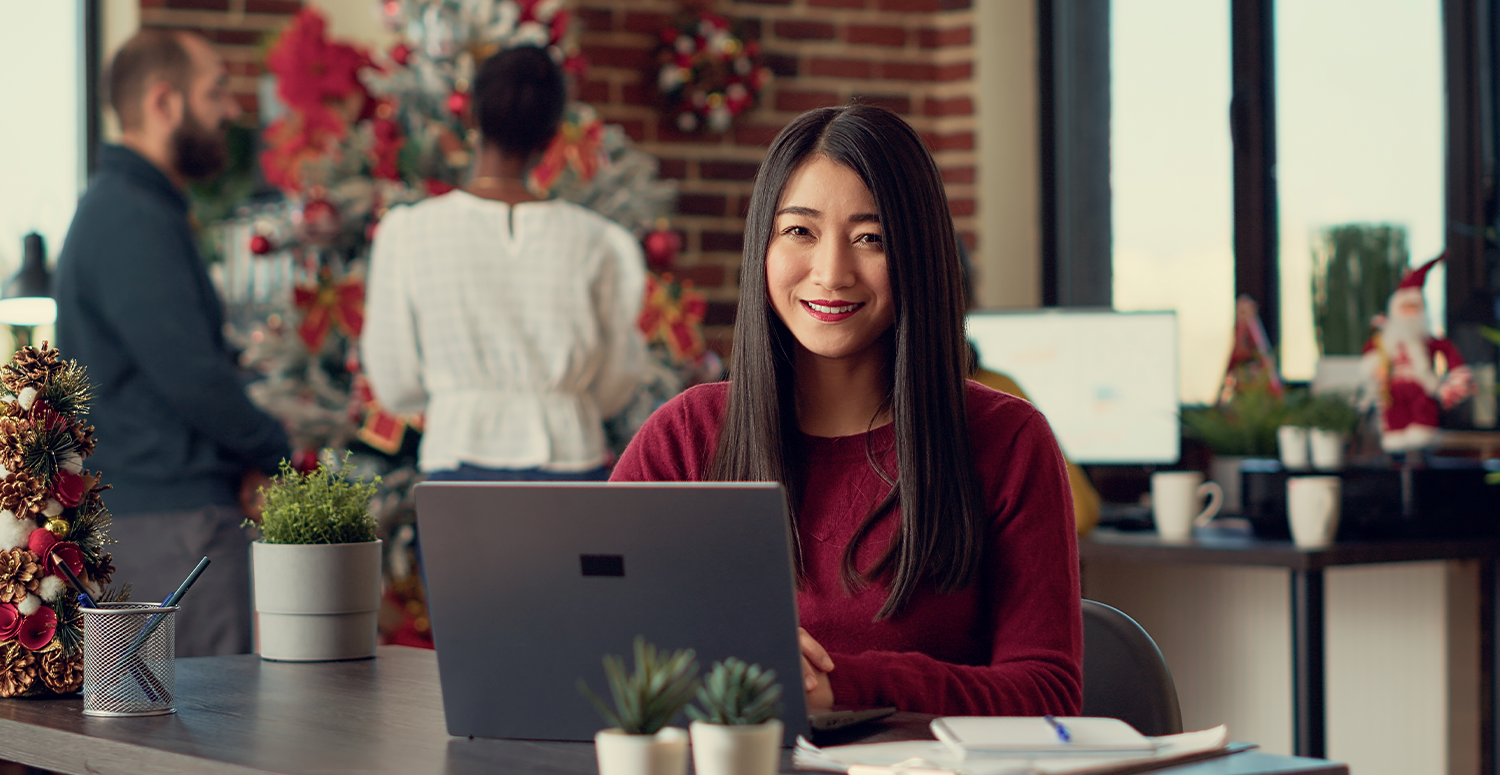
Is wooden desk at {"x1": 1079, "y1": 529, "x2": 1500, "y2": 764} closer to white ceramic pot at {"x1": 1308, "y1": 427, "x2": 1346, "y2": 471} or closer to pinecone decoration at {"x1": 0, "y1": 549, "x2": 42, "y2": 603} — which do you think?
white ceramic pot at {"x1": 1308, "y1": 427, "x2": 1346, "y2": 471}

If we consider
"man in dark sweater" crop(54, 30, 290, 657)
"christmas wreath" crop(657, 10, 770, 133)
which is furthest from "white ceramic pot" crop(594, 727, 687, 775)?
"christmas wreath" crop(657, 10, 770, 133)

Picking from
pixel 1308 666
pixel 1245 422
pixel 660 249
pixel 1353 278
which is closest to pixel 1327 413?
pixel 1245 422

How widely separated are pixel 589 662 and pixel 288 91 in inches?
103

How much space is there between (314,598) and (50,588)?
279 mm

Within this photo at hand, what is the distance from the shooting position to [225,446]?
263cm

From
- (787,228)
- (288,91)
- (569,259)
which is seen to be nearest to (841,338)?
(787,228)

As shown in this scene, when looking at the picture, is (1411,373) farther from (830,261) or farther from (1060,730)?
(1060,730)

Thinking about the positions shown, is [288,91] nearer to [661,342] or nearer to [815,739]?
[661,342]

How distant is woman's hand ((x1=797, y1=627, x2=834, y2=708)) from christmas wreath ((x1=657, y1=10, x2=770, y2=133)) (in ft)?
9.51

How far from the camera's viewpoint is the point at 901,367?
4.98 ft

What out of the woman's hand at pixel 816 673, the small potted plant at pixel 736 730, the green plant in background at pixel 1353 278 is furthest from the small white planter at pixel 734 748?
the green plant in background at pixel 1353 278

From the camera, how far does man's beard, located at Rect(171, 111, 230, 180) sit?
2777 millimetres

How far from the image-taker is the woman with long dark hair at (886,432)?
146cm

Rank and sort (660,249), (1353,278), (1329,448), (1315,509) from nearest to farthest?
1. (1315,509)
2. (1329,448)
3. (660,249)
4. (1353,278)
